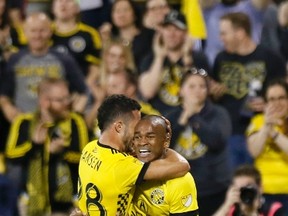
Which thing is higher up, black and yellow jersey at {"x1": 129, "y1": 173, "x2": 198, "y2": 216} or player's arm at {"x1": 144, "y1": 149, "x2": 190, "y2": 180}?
player's arm at {"x1": 144, "y1": 149, "x2": 190, "y2": 180}

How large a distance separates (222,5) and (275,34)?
621mm

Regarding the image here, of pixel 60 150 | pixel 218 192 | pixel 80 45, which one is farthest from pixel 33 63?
pixel 218 192

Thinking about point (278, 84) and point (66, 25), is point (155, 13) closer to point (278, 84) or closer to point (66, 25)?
point (66, 25)

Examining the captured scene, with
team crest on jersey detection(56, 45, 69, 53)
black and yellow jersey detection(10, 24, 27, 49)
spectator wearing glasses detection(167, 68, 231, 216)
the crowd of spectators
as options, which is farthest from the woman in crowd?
spectator wearing glasses detection(167, 68, 231, 216)

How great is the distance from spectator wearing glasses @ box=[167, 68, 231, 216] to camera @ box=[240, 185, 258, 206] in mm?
1305

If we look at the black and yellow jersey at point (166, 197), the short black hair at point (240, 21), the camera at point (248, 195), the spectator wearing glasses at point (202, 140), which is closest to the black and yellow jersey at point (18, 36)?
the short black hair at point (240, 21)

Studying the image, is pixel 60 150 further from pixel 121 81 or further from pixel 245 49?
pixel 245 49

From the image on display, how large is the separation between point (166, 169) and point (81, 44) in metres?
4.66

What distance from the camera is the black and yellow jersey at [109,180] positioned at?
7438 mm

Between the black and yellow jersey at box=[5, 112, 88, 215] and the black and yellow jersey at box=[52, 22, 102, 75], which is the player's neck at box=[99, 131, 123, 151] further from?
the black and yellow jersey at box=[52, 22, 102, 75]

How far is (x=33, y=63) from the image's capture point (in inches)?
451

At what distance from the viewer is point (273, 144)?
10258mm

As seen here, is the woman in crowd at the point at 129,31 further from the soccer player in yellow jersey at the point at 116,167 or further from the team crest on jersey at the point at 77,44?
the soccer player in yellow jersey at the point at 116,167

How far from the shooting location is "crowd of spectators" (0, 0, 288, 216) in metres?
10.3
